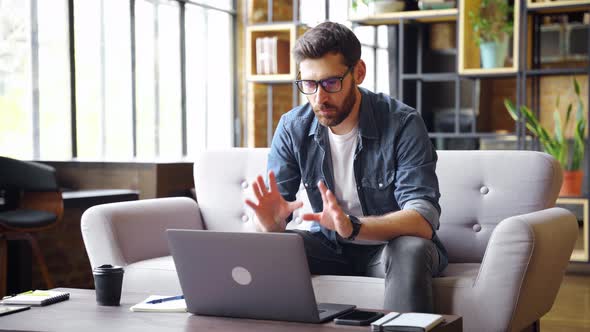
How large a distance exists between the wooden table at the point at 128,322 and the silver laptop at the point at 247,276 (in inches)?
1.0

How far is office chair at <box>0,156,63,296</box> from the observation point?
12.5 ft

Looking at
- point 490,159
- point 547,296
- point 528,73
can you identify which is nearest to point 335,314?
point 547,296

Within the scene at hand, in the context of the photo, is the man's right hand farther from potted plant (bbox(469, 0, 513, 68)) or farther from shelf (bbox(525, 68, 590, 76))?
potted plant (bbox(469, 0, 513, 68))

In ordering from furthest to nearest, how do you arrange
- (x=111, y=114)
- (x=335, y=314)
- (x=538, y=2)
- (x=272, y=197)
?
(x=111, y=114)
(x=538, y=2)
(x=272, y=197)
(x=335, y=314)

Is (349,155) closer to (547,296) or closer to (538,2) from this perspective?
(547,296)

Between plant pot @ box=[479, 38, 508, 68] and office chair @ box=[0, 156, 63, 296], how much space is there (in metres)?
2.92

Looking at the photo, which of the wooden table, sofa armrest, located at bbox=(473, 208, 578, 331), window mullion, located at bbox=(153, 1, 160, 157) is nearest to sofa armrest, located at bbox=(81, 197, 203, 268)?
the wooden table

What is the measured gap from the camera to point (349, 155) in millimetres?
2510

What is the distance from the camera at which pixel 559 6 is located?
16.9ft

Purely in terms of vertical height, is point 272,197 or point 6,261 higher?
point 272,197

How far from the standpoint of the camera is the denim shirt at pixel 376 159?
92.8 inches

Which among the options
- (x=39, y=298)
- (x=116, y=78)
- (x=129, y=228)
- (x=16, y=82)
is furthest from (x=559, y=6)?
(x=39, y=298)

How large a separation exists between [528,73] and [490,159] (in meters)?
2.76

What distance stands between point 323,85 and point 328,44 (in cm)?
12
